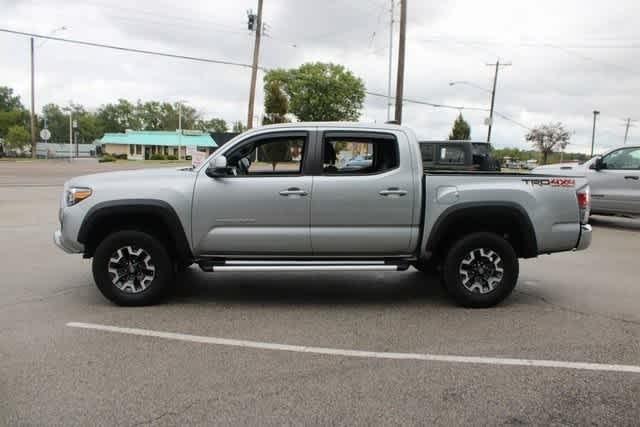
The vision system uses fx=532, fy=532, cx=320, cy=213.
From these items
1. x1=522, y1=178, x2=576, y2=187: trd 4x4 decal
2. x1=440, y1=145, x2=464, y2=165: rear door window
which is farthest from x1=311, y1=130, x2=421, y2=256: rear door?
x1=440, y1=145, x2=464, y2=165: rear door window

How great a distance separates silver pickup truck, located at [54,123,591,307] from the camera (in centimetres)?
548

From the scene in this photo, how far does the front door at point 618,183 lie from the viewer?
1150 cm

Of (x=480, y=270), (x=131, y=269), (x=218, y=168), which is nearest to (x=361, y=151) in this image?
(x=218, y=168)

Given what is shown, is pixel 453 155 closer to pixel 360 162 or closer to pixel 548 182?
pixel 548 182

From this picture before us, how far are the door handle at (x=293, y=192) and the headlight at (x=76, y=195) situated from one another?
2.00m

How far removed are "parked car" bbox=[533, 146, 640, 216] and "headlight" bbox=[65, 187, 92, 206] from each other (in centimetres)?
921


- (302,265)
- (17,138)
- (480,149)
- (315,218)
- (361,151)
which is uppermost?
(17,138)

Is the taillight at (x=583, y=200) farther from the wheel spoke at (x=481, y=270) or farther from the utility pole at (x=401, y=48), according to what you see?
the utility pole at (x=401, y=48)

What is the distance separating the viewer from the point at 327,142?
18.9 feet

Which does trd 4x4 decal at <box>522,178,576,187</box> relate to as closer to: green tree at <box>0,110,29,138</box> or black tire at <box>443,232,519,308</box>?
black tire at <box>443,232,519,308</box>

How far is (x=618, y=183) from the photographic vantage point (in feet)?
38.4

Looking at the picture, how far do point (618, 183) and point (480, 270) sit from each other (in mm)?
7825

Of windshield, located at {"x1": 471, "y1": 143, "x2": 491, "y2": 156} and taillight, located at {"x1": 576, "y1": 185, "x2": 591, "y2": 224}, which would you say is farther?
windshield, located at {"x1": 471, "y1": 143, "x2": 491, "y2": 156}

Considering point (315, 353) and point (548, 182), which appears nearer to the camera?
point (315, 353)
